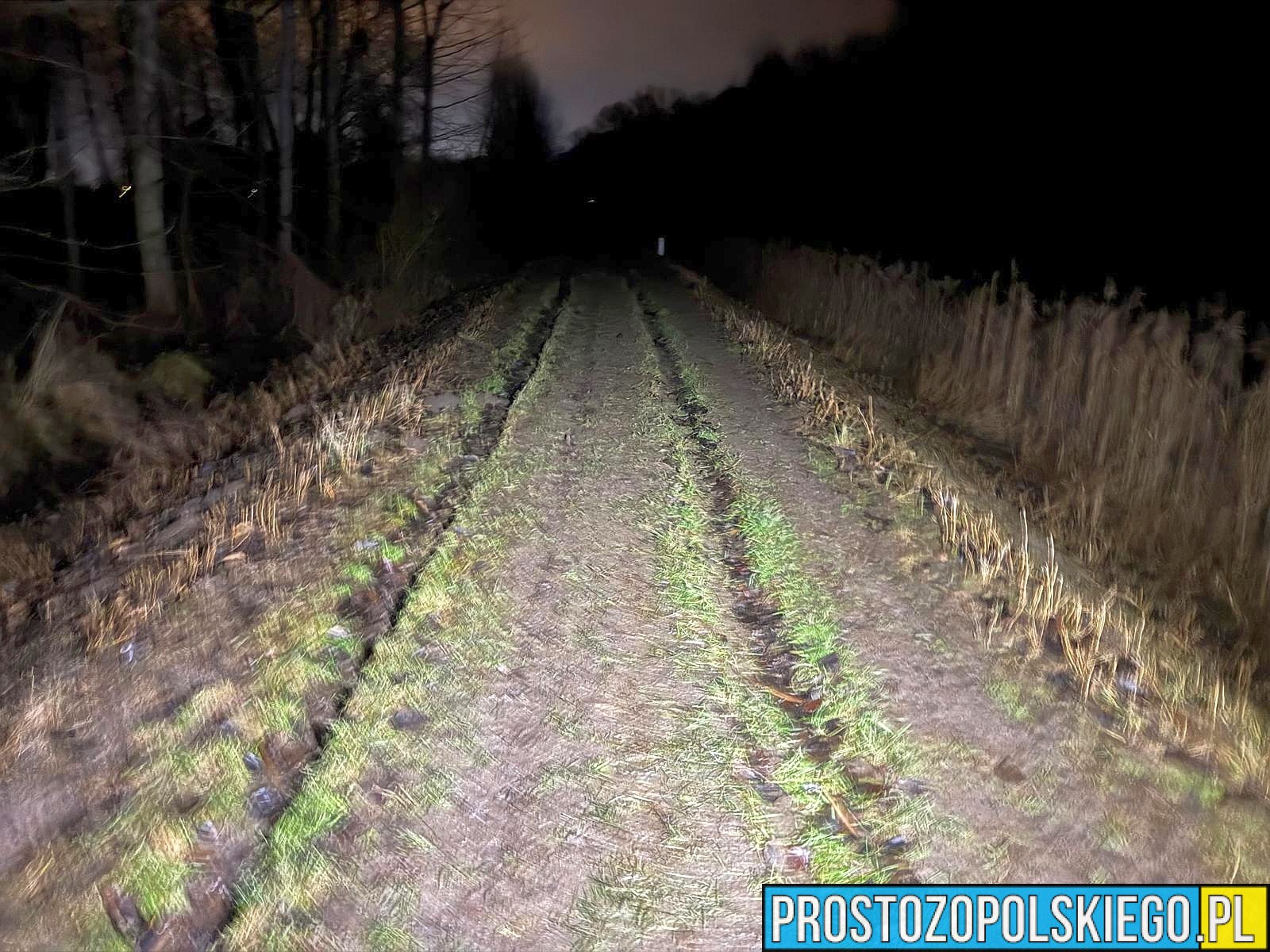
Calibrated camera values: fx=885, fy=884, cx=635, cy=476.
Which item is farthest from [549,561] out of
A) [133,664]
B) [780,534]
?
[133,664]

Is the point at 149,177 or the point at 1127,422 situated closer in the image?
the point at 1127,422

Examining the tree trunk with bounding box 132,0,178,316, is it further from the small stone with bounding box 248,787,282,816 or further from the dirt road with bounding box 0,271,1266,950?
the small stone with bounding box 248,787,282,816

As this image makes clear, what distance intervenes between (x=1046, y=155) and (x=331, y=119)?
1375cm

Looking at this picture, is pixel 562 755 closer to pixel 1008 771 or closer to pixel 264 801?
pixel 264 801

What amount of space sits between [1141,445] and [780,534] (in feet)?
9.51

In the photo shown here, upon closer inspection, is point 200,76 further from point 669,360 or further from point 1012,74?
point 1012,74

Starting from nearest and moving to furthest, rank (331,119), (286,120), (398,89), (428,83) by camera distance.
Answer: (286,120)
(331,119)
(398,89)
(428,83)

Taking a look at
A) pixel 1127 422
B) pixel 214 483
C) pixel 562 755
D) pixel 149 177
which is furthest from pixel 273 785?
pixel 149 177

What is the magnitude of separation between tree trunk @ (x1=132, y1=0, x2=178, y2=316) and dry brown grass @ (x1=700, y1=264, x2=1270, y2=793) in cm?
905

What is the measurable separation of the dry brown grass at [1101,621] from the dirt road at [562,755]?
8.2 inches

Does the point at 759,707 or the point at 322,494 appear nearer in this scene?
the point at 759,707

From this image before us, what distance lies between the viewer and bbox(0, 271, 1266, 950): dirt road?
2.67 metres

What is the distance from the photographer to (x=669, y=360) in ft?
35.8

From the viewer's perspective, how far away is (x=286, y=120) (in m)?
15.6
